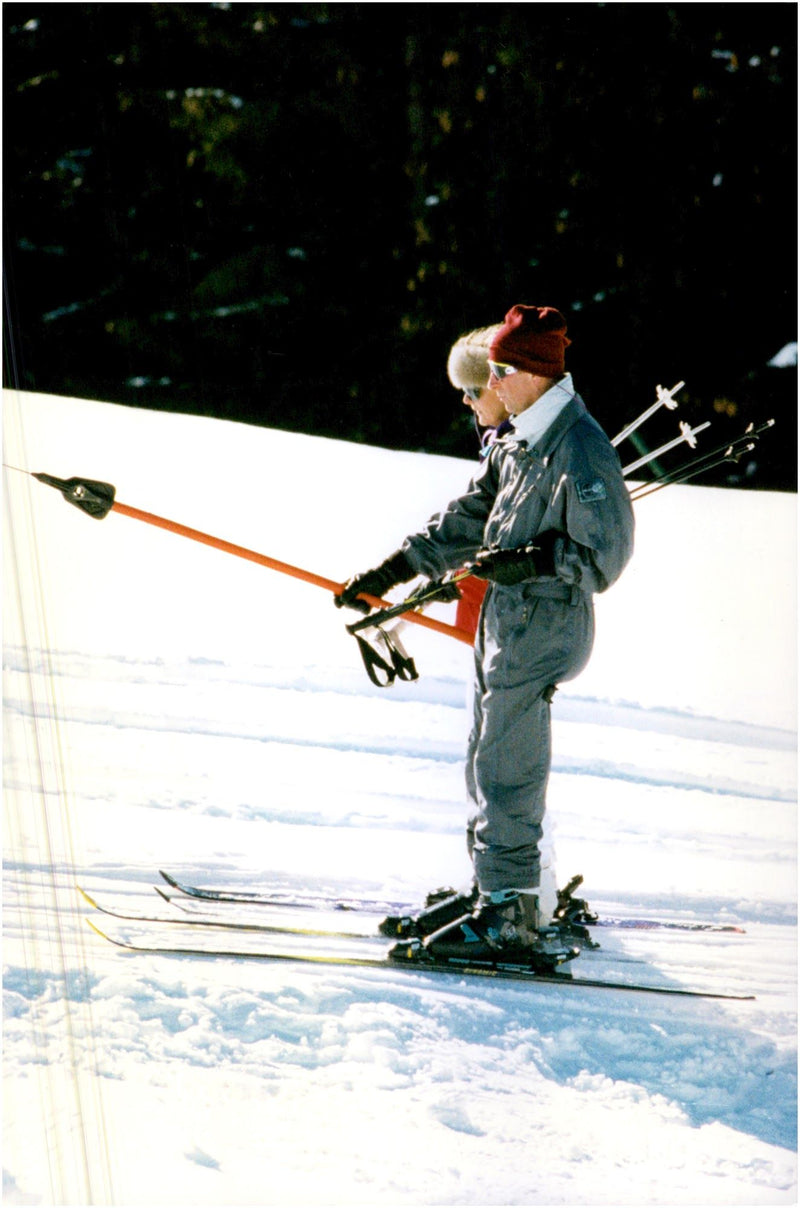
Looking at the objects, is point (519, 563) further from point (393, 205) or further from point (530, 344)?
point (393, 205)

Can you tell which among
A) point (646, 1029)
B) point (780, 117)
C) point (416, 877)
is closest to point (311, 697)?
point (416, 877)

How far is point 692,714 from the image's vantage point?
379cm

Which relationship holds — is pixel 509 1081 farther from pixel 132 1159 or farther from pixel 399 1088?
pixel 132 1159

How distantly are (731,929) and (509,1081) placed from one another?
0.81 meters

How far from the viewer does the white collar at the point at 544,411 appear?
214cm

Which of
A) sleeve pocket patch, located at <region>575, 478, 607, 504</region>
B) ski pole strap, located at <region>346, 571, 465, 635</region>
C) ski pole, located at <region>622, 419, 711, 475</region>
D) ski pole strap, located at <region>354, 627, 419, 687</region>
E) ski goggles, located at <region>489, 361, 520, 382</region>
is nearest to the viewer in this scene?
sleeve pocket patch, located at <region>575, 478, 607, 504</region>

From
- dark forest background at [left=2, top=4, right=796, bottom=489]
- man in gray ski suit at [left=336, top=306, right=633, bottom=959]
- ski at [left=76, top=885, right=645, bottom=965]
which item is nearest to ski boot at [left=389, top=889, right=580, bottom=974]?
man in gray ski suit at [left=336, top=306, right=633, bottom=959]

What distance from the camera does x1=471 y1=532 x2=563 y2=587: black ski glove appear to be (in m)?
2.08

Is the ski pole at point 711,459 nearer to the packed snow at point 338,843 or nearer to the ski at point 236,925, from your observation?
the packed snow at point 338,843

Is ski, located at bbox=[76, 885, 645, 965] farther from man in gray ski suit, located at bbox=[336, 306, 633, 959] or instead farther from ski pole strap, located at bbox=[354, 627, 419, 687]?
ski pole strap, located at bbox=[354, 627, 419, 687]

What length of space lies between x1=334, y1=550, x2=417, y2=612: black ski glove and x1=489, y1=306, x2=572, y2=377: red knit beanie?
0.48 metres

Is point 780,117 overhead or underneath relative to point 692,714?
overhead

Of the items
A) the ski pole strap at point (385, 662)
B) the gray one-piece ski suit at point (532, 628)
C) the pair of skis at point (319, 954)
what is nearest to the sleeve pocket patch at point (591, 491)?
the gray one-piece ski suit at point (532, 628)

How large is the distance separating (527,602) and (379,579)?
1.16 feet
